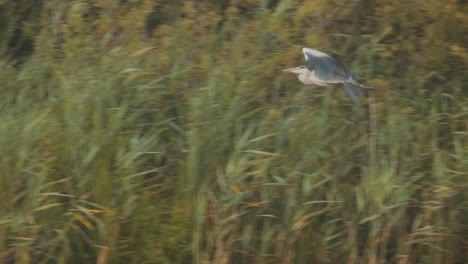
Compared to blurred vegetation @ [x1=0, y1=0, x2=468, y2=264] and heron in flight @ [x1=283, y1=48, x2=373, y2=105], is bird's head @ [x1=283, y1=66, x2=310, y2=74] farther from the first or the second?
blurred vegetation @ [x1=0, y1=0, x2=468, y2=264]

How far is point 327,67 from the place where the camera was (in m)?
5.51

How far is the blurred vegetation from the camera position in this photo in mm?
4988

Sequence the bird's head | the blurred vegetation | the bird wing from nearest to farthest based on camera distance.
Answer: the blurred vegetation < the bird wing < the bird's head

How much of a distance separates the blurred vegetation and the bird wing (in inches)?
8.5

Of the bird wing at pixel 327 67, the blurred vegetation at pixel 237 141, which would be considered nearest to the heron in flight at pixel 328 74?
the bird wing at pixel 327 67

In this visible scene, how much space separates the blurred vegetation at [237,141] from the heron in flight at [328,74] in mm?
163

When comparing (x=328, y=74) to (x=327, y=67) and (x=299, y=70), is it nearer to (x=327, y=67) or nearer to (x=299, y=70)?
(x=327, y=67)

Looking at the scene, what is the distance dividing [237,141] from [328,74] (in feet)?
2.30

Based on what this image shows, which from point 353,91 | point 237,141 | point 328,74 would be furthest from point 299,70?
point 237,141

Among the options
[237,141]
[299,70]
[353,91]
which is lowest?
[237,141]

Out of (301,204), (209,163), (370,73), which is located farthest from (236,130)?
(370,73)

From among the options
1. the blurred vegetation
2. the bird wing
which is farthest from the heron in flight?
the blurred vegetation

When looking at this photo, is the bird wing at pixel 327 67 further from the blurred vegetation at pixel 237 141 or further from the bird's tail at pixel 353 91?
the blurred vegetation at pixel 237 141

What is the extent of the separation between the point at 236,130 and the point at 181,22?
1.19 meters
